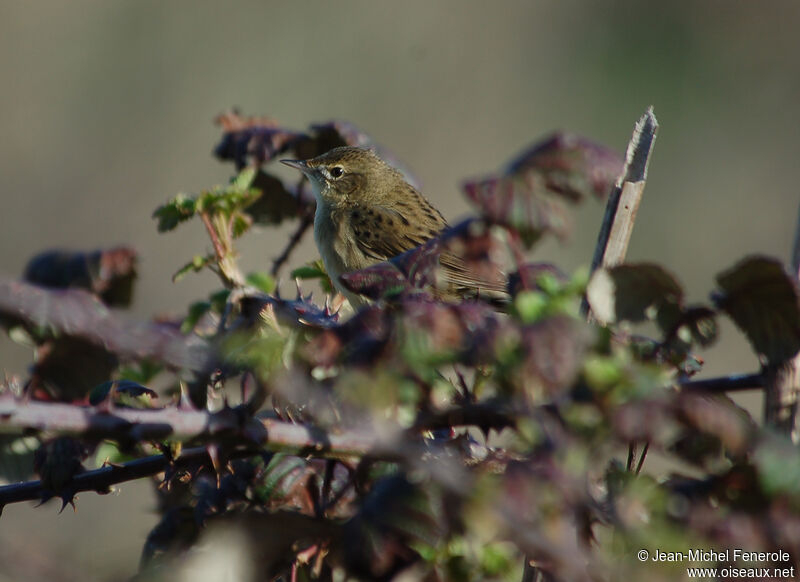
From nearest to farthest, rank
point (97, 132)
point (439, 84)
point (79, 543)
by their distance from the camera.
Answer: point (79, 543)
point (97, 132)
point (439, 84)

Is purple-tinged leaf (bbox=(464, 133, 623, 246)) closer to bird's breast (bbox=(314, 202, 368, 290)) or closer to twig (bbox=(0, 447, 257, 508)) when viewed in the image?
twig (bbox=(0, 447, 257, 508))

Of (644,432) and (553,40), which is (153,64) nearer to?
(553,40)

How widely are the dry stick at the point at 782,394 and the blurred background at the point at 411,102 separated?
622 cm

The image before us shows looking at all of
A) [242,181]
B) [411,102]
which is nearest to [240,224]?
[242,181]

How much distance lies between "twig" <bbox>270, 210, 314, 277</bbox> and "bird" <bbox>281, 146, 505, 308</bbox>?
1365 millimetres

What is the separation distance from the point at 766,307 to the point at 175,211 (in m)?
1.47

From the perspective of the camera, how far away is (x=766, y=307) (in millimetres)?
1393

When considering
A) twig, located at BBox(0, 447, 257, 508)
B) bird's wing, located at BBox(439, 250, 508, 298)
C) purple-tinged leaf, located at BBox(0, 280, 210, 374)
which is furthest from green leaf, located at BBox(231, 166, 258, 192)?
bird's wing, located at BBox(439, 250, 508, 298)

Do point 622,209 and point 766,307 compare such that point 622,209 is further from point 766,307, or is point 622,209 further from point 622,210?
point 766,307

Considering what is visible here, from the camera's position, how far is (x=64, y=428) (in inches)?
51.6

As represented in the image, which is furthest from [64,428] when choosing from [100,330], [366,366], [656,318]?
[656,318]

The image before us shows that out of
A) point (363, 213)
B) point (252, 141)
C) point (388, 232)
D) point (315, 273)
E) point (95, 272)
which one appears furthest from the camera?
point (363, 213)

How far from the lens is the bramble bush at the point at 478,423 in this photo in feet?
3.80

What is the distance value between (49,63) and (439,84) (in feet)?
12.0
